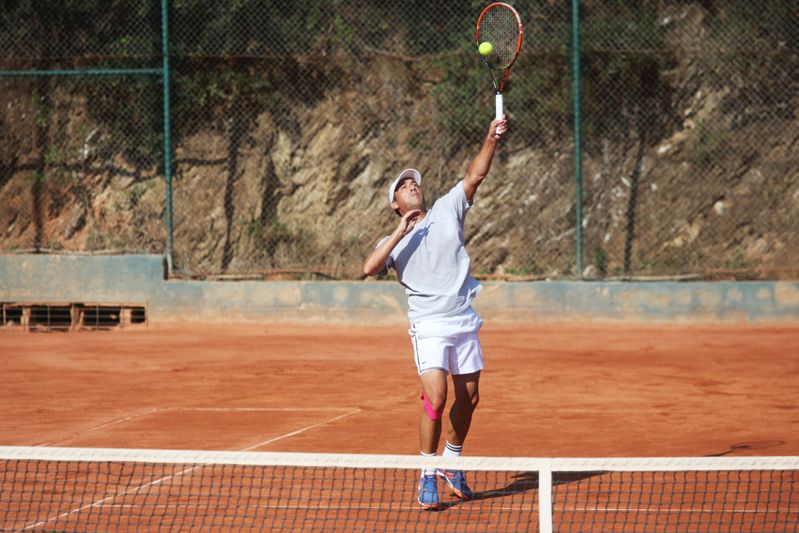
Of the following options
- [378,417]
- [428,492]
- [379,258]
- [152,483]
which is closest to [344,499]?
[428,492]

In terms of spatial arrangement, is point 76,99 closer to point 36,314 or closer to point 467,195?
point 36,314

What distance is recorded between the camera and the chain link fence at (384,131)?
1641 centimetres

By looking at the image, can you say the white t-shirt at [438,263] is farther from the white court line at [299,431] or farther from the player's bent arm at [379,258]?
the white court line at [299,431]

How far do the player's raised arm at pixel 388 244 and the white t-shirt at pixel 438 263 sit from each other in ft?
0.43

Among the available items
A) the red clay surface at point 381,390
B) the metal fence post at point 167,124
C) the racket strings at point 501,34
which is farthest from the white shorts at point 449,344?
the metal fence post at point 167,124

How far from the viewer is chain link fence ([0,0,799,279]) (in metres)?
16.4

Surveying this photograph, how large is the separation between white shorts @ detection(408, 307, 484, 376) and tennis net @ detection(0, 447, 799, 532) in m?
0.65

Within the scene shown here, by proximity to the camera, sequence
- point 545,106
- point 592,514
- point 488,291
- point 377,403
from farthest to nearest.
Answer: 1. point 545,106
2. point 488,291
3. point 377,403
4. point 592,514

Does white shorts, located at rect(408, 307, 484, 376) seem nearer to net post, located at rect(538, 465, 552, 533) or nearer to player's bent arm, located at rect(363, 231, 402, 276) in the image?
player's bent arm, located at rect(363, 231, 402, 276)

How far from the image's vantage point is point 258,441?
301 inches

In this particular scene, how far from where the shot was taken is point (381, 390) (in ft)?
32.2

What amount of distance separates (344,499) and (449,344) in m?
0.98

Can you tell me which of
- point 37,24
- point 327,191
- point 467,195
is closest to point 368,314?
point 327,191

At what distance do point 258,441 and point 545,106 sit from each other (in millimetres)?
10082
